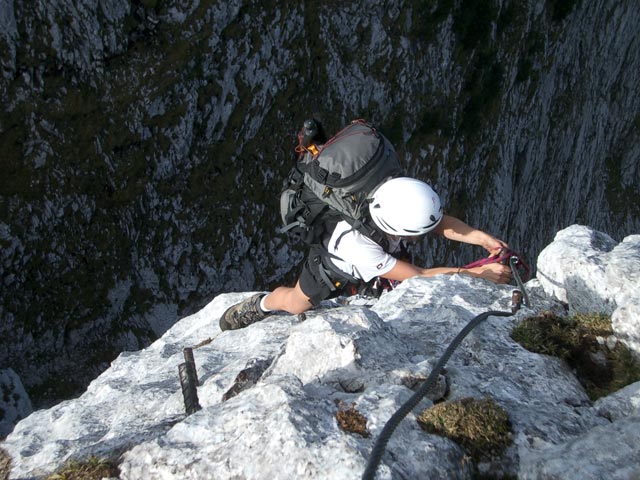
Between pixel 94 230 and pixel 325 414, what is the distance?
1674cm

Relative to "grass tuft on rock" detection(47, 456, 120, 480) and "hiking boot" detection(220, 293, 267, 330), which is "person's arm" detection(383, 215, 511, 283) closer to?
"hiking boot" detection(220, 293, 267, 330)

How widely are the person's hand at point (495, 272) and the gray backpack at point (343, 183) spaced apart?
5.10 ft

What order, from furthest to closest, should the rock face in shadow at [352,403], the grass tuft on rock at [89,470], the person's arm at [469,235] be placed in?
the person's arm at [469,235] → the grass tuft on rock at [89,470] → the rock face in shadow at [352,403]

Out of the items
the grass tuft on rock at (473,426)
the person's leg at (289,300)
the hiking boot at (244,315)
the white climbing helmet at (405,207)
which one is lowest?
the hiking boot at (244,315)

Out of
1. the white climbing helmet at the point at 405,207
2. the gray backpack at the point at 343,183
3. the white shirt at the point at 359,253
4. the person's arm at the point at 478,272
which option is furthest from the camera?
the person's arm at the point at 478,272

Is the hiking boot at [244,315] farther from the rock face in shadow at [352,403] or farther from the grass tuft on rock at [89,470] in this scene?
the grass tuft on rock at [89,470]

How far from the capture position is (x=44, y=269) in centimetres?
1772

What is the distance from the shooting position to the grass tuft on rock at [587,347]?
17.0 ft

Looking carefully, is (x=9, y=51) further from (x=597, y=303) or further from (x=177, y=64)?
(x=597, y=303)

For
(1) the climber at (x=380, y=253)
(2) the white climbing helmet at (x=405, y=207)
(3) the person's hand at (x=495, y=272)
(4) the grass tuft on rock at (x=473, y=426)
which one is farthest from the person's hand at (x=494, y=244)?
(4) the grass tuft on rock at (x=473, y=426)

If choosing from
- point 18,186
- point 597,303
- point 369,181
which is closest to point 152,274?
point 18,186

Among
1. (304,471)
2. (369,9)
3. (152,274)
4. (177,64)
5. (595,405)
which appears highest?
(369,9)

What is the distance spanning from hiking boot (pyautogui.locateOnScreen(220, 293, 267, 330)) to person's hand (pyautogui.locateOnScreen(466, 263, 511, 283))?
376cm

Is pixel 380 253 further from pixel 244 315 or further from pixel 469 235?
pixel 244 315
